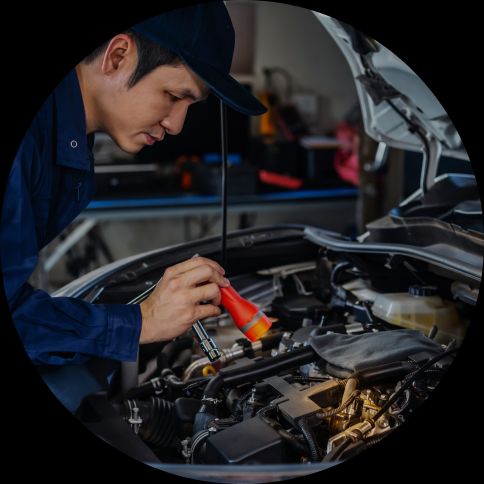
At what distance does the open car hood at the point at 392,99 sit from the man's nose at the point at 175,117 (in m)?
0.53

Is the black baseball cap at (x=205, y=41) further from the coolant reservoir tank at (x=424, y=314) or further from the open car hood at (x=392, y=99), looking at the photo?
the coolant reservoir tank at (x=424, y=314)

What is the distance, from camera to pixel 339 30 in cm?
163

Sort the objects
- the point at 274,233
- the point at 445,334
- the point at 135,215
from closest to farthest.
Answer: the point at 445,334 < the point at 274,233 < the point at 135,215

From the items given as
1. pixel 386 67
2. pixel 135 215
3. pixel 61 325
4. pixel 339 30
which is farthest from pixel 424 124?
pixel 135 215

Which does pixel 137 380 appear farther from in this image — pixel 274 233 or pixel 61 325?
pixel 274 233

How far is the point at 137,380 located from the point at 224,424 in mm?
398

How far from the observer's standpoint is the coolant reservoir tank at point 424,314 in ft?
5.16

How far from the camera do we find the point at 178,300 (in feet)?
3.91

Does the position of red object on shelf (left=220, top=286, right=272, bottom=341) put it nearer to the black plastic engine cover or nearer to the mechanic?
the mechanic

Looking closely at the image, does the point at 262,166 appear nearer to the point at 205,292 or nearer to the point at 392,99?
the point at 392,99

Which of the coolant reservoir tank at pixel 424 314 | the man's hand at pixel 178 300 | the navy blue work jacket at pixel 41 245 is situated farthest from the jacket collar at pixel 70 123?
the coolant reservoir tank at pixel 424 314

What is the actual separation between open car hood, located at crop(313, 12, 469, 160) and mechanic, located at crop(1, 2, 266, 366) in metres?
0.45

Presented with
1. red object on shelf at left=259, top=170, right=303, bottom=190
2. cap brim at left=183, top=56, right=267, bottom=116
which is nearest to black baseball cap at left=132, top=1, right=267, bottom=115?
cap brim at left=183, top=56, right=267, bottom=116

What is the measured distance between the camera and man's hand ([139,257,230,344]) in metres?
1.20
